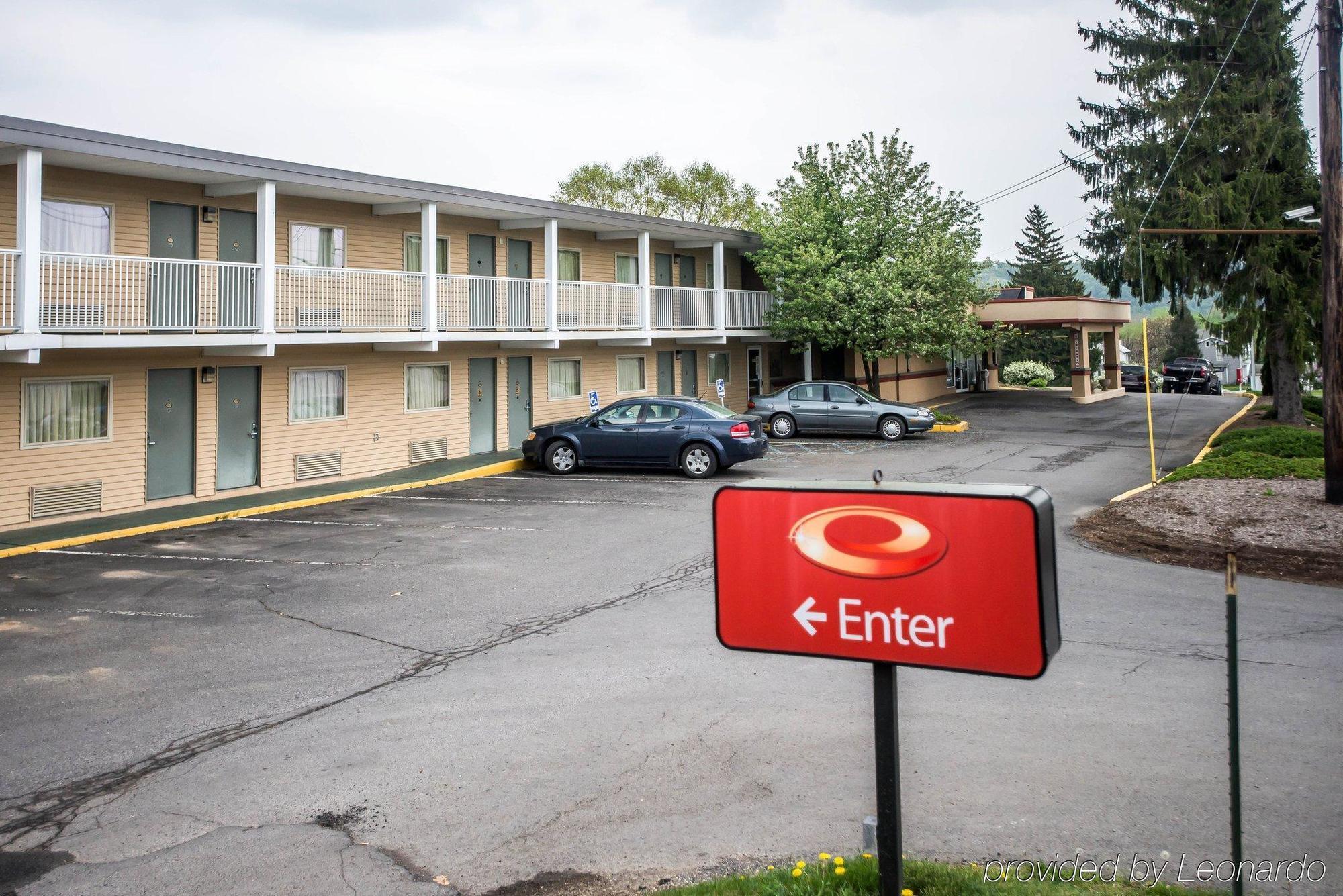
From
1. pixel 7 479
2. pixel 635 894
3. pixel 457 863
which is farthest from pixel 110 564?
pixel 635 894

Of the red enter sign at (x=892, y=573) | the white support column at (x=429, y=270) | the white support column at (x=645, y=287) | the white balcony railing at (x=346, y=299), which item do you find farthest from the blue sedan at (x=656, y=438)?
the red enter sign at (x=892, y=573)

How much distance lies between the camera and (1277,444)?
20.8 m

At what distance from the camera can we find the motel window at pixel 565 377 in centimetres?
2695

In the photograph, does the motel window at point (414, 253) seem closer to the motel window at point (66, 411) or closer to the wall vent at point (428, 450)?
the wall vent at point (428, 450)

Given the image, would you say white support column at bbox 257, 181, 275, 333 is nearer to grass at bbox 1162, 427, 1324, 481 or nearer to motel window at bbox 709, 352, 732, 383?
grass at bbox 1162, 427, 1324, 481

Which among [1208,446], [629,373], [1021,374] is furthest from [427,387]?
[1021,374]

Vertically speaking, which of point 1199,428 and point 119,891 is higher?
point 1199,428

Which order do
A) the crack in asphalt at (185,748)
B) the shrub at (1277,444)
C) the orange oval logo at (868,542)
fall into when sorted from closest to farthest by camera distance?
the orange oval logo at (868,542) < the crack in asphalt at (185,748) < the shrub at (1277,444)

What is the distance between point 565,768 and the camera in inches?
263

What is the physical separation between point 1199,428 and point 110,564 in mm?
27210

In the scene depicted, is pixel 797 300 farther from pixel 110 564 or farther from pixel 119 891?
pixel 119 891

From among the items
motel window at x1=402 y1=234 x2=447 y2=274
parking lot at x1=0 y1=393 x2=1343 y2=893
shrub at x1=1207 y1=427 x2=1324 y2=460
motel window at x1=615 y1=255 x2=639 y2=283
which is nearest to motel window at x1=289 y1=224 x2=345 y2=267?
motel window at x1=402 y1=234 x2=447 y2=274

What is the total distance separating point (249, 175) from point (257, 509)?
5.46 meters

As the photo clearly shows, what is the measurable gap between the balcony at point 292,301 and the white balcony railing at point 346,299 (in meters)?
0.02
